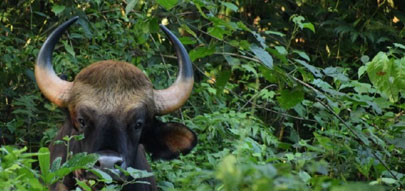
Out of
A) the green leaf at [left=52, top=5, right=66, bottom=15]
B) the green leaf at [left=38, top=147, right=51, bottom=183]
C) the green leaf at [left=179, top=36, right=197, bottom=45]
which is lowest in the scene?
the green leaf at [left=179, top=36, right=197, bottom=45]

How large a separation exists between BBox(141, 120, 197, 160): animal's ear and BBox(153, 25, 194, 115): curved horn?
132 mm

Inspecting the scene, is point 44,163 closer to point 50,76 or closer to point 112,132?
point 112,132

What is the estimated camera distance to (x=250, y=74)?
9.30 m

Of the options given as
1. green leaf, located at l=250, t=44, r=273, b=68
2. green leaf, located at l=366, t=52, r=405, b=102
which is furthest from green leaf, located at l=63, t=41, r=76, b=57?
green leaf, located at l=366, t=52, r=405, b=102

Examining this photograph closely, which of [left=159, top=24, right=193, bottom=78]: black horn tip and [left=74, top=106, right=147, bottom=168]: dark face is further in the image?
[left=159, top=24, right=193, bottom=78]: black horn tip

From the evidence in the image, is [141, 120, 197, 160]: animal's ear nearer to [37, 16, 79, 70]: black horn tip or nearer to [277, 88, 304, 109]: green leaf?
[277, 88, 304, 109]: green leaf

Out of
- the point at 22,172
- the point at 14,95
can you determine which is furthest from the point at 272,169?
the point at 14,95

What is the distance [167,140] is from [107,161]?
1.12 m

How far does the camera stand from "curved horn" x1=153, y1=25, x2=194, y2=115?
685 centimetres

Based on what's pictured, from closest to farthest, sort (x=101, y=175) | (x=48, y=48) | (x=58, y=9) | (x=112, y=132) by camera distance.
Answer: (x=101, y=175)
(x=112, y=132)
(x=48, y=48)
(x=58, y=9)

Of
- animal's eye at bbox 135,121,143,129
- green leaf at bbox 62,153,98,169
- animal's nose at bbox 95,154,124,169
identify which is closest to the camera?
green leaf at bbox 62,153,98,169

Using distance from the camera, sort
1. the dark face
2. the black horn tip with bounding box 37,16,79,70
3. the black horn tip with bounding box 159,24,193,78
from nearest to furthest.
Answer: the dark face
the black horn tip with bounding box 37,16,79,70
the black horn tip with bounding box 159,24,193,78

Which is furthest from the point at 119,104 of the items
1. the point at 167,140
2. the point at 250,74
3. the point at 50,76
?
the point at 250,74

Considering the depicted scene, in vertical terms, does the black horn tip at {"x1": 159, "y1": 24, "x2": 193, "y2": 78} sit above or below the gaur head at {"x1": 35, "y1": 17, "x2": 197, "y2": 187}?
above
